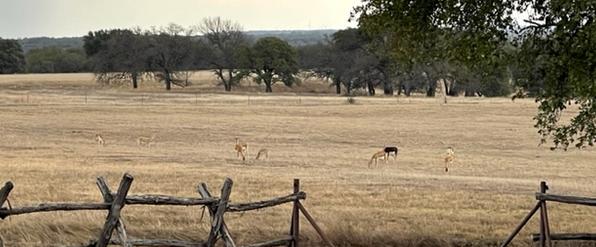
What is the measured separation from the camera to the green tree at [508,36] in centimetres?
1373

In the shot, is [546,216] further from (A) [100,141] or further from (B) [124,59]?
(B) [124,59]

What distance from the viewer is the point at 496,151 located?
153 ft

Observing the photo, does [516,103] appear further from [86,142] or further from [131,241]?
[131,241]

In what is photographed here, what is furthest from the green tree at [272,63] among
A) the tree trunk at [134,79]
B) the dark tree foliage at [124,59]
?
the tree trunk at [134,79]

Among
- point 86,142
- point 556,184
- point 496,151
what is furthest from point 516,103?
point 556,184

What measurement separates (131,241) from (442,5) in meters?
6.83

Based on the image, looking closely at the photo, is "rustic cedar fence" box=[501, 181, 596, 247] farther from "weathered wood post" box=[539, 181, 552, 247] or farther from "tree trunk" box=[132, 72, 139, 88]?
"tree trunk" box=[132, 72, 139, 88]

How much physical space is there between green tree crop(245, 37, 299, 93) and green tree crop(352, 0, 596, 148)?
95176mm

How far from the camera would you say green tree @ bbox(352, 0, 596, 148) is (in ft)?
45.1

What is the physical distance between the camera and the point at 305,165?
3659 centimetres

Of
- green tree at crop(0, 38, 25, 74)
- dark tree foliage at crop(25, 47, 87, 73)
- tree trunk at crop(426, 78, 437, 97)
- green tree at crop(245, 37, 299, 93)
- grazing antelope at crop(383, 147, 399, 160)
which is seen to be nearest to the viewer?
grazing antelope at crop(383, 147, 399, 160)

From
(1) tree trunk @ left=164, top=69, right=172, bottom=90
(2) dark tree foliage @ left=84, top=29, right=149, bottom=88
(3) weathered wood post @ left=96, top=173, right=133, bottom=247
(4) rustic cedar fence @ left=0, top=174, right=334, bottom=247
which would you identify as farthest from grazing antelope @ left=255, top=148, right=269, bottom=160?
(2) dark tree foliage @ left=84, top=29, right=149, bottom=88

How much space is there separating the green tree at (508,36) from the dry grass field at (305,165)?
2.86 metres

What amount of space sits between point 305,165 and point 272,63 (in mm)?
76134
